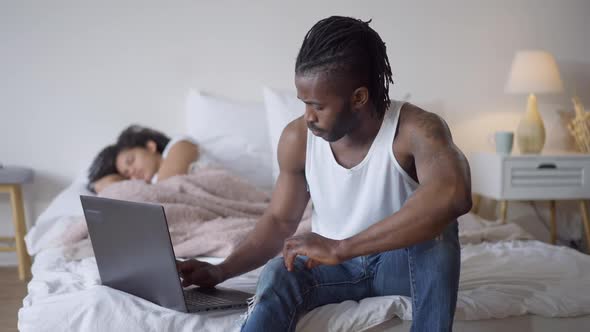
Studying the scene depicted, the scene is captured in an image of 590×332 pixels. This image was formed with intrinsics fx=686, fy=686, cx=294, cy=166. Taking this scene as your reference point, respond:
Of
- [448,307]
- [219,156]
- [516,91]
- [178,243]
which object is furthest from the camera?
[516,91]

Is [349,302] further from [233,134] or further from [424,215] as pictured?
[233,134]

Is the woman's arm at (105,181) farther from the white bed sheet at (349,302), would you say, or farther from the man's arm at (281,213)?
the man's arm at (281,213)

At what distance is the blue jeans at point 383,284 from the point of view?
49.3 inches

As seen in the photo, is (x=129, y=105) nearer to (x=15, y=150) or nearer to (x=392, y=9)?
(x=15, y=150)

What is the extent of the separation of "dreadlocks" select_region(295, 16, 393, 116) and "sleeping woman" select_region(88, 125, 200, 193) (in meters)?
1.33

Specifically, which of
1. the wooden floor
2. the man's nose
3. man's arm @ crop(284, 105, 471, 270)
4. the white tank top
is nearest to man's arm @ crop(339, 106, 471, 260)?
man's arm @ crop(284, 105, 471, 270)

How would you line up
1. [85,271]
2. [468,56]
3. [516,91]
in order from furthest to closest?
[468,56] → [516,91] → [85,271]

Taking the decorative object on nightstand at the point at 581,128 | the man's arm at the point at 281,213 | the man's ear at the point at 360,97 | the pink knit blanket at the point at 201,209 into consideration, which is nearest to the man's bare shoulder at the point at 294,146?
the man's arm at the point at 281,213

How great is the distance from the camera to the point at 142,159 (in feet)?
9.25

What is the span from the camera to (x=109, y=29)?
3.20 m

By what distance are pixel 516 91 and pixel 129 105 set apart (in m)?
1.80

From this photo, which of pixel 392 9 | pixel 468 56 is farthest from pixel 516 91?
pixel 392 9

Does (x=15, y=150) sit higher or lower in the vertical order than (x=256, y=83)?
lower

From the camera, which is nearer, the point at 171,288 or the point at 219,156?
the point at 171,288
